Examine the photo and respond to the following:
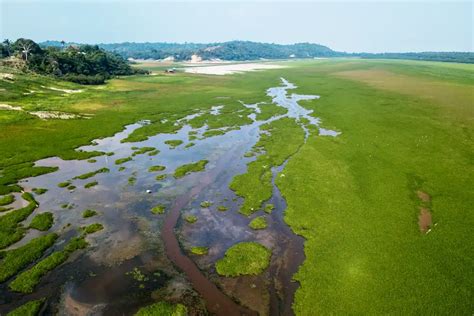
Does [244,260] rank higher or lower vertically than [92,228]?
lower

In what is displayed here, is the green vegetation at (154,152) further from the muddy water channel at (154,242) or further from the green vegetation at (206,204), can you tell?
the green vegetation at (206,204)

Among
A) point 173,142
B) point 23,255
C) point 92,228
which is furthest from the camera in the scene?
point 173,142

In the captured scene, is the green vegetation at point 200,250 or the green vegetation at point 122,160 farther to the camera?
the green vegetation at point 122,160

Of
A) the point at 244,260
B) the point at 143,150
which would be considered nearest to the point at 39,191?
the point at 143,150

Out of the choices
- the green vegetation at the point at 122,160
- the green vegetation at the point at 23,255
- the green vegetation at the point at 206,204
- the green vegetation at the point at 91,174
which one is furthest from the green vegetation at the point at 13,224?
the green vegetation at the point at 206,204

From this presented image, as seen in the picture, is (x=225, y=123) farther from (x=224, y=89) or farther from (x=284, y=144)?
(x=224, y=89)

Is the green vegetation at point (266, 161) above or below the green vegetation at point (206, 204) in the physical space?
above

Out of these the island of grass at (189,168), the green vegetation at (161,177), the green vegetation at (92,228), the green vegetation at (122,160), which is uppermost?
the green vegetation at (122,160)

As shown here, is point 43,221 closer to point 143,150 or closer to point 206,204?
point 206,204
